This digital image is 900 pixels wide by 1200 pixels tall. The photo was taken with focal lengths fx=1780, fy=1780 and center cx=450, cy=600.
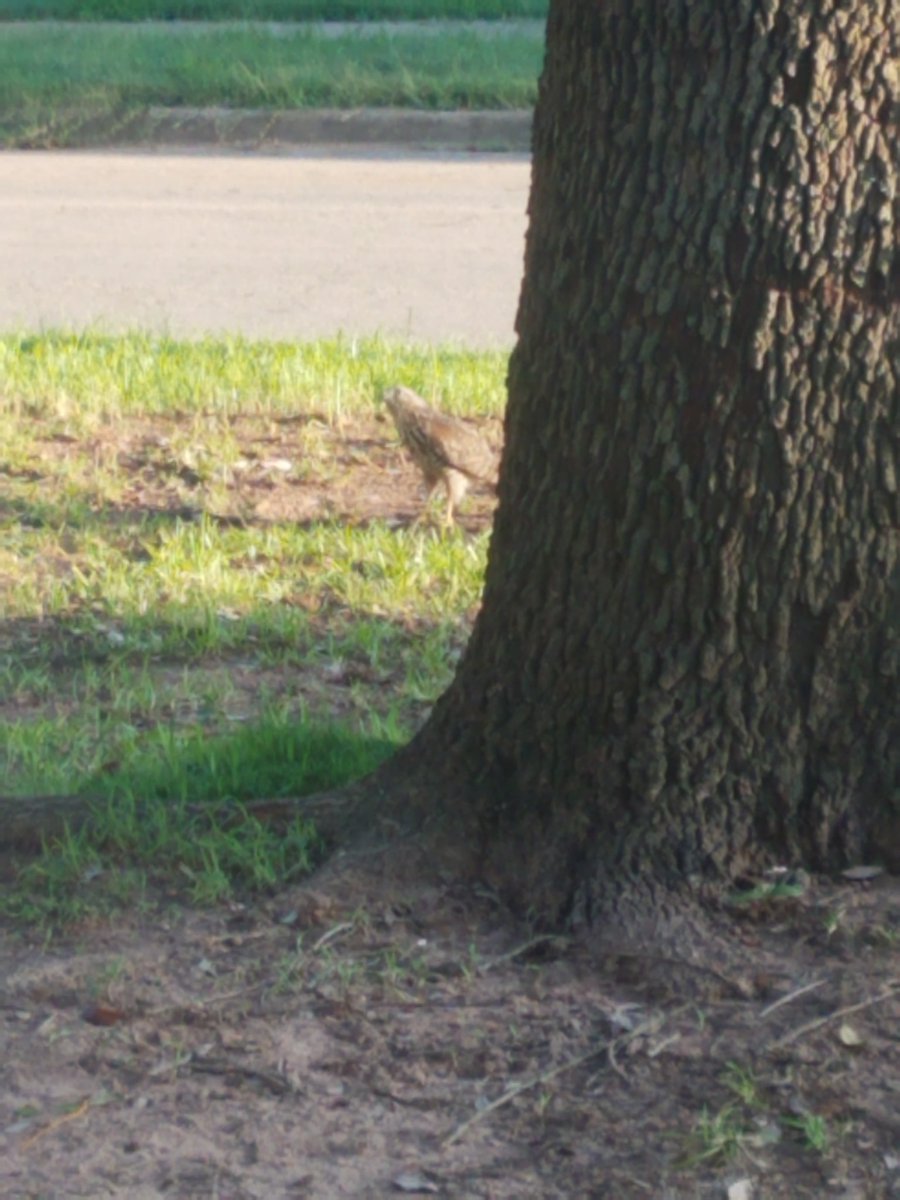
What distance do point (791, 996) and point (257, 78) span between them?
1362cm

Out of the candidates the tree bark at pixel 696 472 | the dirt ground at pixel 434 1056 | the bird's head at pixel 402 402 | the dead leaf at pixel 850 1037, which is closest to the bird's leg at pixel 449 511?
the bird's head at pixel 402 402

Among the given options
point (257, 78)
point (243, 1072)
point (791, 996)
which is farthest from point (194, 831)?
point (257, 78)

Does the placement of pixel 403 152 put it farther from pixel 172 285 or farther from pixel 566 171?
pixel 566 171

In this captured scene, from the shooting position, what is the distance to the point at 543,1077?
3158mm

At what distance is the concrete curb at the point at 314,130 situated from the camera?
15039 mm

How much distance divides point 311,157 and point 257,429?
7581mm

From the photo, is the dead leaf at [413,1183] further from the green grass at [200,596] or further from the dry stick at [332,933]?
the green grass at [200,596]

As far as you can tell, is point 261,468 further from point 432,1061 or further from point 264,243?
point 264,243

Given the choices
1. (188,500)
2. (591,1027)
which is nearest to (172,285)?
(188,500)

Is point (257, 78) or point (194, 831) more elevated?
point (257, 78)

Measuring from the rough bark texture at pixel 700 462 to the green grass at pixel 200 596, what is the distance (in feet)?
Result: 2.57

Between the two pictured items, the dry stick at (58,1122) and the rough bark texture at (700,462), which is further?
the rough bark texture at (700,462)

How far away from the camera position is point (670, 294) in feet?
10.8

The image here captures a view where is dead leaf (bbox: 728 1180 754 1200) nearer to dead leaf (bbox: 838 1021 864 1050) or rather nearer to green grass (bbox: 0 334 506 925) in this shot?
dead leaf (bbox: 838 1021 864 1050)
